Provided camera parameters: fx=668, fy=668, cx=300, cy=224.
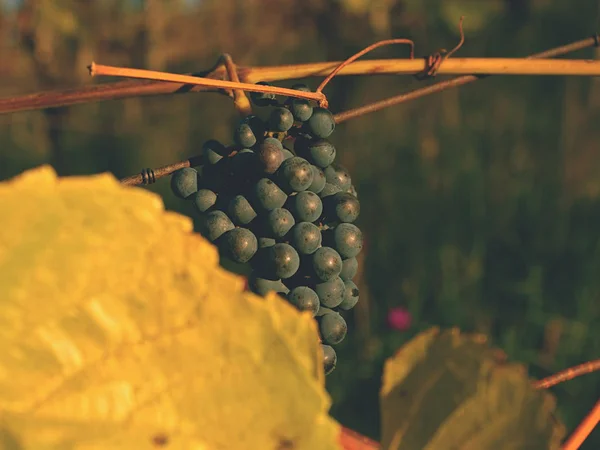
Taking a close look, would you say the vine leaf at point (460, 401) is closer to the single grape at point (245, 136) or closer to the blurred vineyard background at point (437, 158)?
the single grape at point (245, 136)

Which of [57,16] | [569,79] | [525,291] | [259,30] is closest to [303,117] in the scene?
[525,291]

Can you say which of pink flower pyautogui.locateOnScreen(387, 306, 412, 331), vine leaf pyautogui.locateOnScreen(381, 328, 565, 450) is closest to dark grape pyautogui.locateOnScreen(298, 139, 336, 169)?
vine leaf pyautogui.locateOnScreen(381, 328, 565, 450)

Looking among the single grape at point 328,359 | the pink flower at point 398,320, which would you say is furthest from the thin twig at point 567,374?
the pink flower at point 398,320

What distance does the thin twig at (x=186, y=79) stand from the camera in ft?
1.70

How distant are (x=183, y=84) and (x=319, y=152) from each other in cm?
15

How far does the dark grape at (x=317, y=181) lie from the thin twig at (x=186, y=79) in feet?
0.23

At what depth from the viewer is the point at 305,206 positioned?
651mm

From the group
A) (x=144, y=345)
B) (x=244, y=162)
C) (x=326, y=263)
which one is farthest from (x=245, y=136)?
(x=144, y=345)

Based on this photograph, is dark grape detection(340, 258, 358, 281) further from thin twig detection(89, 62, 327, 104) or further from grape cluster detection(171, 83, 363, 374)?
thin twig detection(89, 62, 327, 104)

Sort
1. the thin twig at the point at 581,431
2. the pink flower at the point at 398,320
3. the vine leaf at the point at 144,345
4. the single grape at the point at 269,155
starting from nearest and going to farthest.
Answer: the vine leaf at the point at 144,345 < the thin twig at the point at 581,431 < the single grape at the point at 269,155 < the pink flower at the point at 398,320

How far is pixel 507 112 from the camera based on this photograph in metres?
2.71

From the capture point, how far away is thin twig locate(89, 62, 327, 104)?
0.52m

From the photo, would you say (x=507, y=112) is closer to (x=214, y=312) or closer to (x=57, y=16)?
(x=57, y=16)

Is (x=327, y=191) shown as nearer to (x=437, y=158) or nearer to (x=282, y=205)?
(x=282, y=205)
